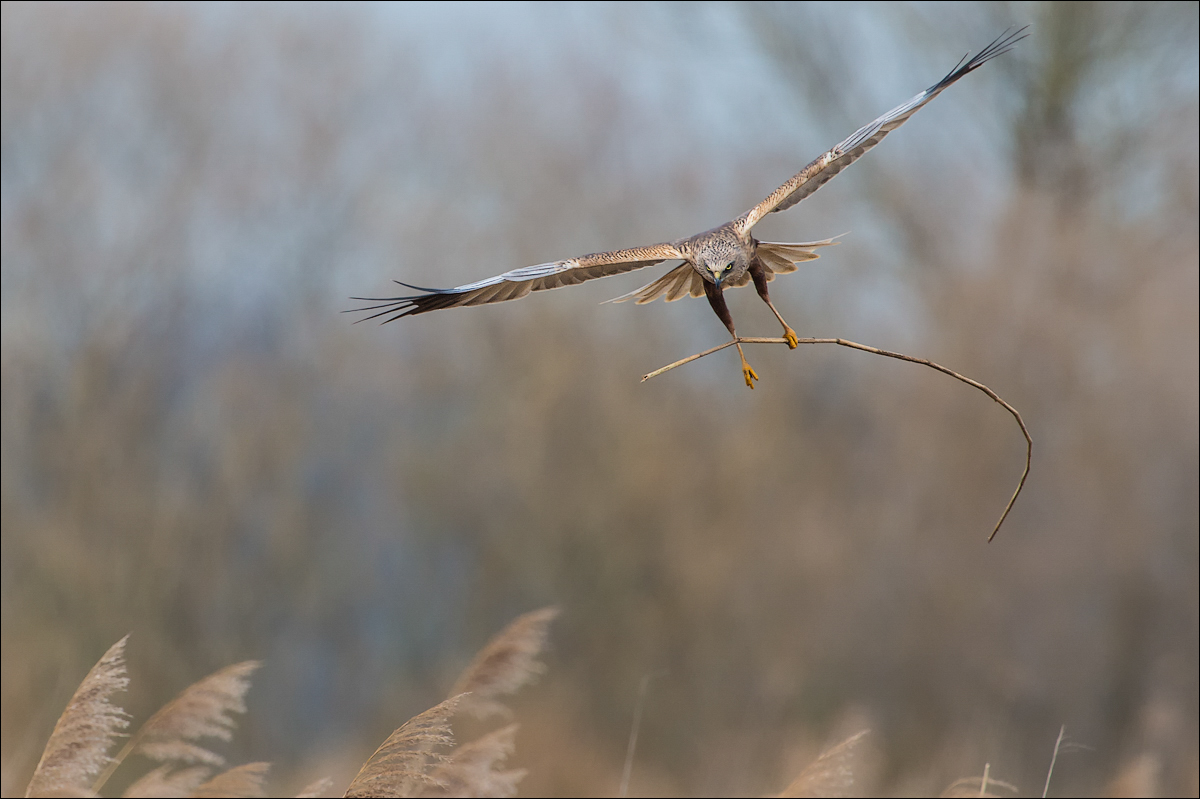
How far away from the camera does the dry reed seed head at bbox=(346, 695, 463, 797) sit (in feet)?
7.64

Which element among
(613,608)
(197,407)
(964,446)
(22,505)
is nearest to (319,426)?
(197,407)

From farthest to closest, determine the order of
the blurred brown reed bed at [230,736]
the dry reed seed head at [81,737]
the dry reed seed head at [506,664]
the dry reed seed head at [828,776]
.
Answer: the dry reed seed head at [506,664], the dry reed seed head at [828,776], the dry reed seed head at [81,737], the blurred brown reed bed at [230,736]

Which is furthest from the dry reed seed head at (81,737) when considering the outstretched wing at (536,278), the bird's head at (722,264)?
the bird's head at (722,264)

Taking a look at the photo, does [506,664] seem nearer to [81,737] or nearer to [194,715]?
[194,715]

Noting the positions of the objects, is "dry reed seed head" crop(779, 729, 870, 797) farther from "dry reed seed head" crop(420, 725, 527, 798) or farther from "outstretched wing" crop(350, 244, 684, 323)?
"outstretched wing" crop(350, 244, 684, 323)

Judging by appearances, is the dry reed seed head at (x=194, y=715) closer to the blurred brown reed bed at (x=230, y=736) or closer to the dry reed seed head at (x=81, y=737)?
the blurred brown reed bed at (x=230, y=736)

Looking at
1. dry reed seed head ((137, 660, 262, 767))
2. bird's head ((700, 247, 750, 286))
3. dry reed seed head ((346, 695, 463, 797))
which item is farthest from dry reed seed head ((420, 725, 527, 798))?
bird's head ((700, 247, 750, 286))

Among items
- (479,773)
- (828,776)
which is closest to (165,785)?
(479,773)

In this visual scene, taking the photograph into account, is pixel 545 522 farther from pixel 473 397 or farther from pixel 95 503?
pixel 95 503

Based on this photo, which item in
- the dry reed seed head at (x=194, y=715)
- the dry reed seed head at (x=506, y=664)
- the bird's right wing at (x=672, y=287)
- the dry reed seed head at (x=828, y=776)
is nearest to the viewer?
the bird's right wing at (x=672, y=287)

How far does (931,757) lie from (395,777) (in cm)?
1120

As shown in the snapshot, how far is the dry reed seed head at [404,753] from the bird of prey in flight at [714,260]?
89 centimetres

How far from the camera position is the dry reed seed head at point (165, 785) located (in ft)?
11.8

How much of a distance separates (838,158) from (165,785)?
3.10 meters
